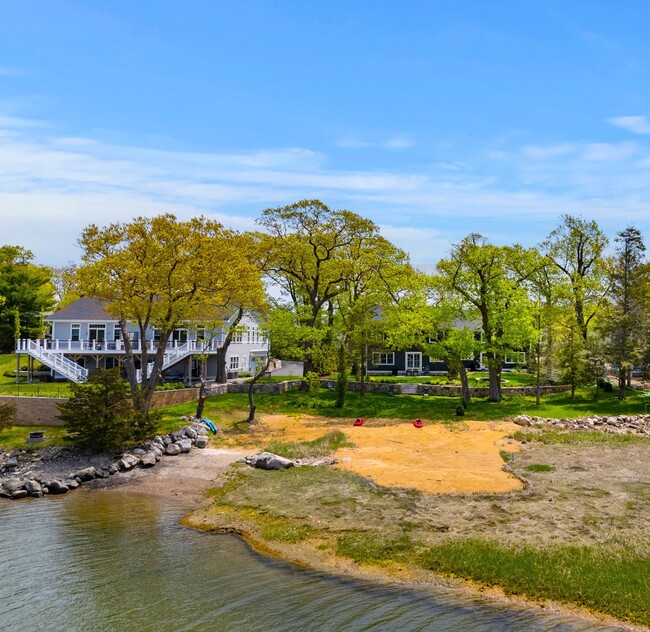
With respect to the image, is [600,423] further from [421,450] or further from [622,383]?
[421,450]

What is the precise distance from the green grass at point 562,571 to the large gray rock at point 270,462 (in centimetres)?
1101

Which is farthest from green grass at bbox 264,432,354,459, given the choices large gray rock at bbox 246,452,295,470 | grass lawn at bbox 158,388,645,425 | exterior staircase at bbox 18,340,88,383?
A: exterior staircase at bbox 18,340,88,383

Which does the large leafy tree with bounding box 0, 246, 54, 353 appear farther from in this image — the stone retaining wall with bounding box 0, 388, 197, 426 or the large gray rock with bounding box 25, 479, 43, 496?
the large gray rock with bounding box 25, 479, 43, 496

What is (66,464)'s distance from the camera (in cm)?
2772

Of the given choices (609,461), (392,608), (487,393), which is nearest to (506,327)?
(487,393)

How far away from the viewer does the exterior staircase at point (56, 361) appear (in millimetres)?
45022

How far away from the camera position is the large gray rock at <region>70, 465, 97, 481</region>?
2592 centimetres

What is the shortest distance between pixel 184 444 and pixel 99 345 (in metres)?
23.6

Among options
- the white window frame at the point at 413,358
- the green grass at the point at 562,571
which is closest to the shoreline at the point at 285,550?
the green grass at the point at 562,571

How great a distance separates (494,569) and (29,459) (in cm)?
2330

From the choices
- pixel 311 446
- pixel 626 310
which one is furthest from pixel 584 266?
pixel 311 446

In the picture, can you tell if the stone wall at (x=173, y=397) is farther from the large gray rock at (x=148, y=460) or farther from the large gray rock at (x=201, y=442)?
the large gray rock at (x=148, y=460)

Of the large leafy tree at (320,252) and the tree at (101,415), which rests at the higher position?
the large leafy tree at (320,252)

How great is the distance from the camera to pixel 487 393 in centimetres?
4856
